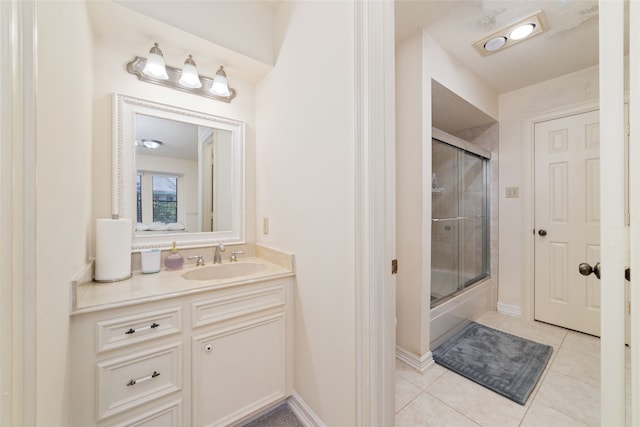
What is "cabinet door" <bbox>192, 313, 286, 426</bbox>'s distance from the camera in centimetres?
120

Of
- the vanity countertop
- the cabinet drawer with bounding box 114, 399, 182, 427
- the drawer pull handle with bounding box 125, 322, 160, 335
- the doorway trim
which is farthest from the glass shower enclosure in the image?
the drawer pull handle with bounding box 125, 322, 160, 335

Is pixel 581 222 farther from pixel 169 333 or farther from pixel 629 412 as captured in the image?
pixel 169 333

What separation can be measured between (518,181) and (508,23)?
157 cm

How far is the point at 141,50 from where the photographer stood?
150cm

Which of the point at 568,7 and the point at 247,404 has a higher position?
the point at 568,7

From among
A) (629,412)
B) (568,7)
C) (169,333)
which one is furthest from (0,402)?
(568,7)

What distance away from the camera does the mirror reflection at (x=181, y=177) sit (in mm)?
1562

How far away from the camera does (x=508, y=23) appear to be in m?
1.74

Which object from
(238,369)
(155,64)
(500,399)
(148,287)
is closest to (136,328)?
(148,287)

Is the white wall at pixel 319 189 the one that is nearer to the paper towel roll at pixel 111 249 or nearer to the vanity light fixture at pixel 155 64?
the vanity light fixture at pixel 155 64

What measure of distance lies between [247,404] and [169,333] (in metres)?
0.61

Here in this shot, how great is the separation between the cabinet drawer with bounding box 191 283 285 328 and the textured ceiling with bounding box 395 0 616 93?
2.03 m

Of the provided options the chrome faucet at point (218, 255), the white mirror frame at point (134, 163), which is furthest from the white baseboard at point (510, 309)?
the chrome faucet at point (218, 255)

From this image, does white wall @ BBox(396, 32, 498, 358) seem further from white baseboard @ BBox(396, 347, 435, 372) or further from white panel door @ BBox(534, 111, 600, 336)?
white panel door @ BBox(534, 111, 600, 336)
